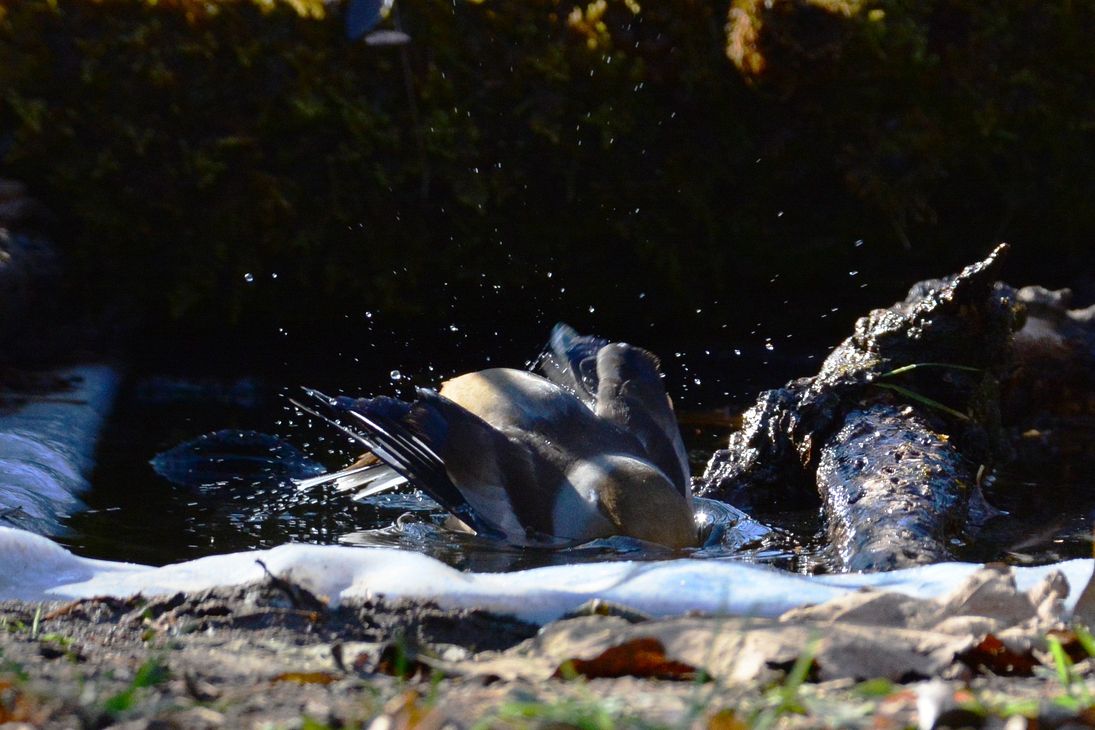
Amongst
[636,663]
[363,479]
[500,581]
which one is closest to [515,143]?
[363,479]

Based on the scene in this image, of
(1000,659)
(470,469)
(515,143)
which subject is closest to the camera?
(1000,659)

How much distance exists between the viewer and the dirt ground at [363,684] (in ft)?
4.69

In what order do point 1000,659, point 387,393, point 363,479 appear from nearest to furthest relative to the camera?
point 1000,659 → point 363,479 → point 387,393

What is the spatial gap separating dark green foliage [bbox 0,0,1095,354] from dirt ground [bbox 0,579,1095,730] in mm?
5164

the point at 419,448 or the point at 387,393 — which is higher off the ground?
the point at 387,393

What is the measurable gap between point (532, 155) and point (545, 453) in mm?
3468

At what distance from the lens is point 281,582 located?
2.32 meters

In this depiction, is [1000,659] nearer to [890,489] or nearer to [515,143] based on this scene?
[890,489]

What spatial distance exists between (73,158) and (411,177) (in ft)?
6.32

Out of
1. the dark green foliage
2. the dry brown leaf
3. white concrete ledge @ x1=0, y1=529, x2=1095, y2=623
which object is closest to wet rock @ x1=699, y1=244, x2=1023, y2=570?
white concrete ledge @ x1=0, y1=529, x2=1095, y2=623

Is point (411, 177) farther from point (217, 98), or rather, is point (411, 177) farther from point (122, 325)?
point (122, 325)

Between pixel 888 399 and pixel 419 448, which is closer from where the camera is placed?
pixel 419 448

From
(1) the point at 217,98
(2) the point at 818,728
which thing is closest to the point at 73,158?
(1) the point at 217,98

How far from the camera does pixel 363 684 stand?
1.71 m
